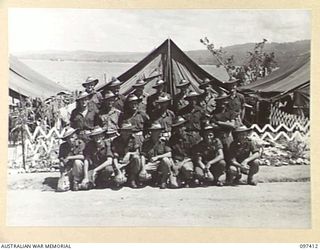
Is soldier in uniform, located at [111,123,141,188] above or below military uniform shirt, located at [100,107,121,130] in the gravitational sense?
below

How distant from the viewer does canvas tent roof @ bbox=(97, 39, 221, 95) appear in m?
0.79

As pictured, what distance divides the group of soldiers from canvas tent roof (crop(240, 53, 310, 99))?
5 cm

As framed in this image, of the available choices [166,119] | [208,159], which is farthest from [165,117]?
[208,159]

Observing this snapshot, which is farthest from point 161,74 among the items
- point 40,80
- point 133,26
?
point 40,80

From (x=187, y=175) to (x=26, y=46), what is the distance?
0.36 meters

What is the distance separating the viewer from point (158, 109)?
0.79 m

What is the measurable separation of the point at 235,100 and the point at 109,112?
0.22 meters

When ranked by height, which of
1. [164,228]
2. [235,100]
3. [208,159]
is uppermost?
[235,100]

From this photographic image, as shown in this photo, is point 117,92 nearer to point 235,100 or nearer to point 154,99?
point 154,99

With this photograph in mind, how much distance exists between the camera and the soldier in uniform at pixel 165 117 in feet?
2.59

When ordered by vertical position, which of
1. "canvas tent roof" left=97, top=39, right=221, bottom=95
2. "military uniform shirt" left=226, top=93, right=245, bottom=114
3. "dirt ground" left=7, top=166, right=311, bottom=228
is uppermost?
"canvas tent roof" left=97, top=39, right=221, bottom=95

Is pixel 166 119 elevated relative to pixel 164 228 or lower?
elevated

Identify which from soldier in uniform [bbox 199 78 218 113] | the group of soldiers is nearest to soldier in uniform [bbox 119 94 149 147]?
the group of soldiers

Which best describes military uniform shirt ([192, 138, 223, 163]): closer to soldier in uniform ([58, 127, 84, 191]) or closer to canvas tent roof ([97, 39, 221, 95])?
canvas tent roof ([97, 39, 221, 95])
